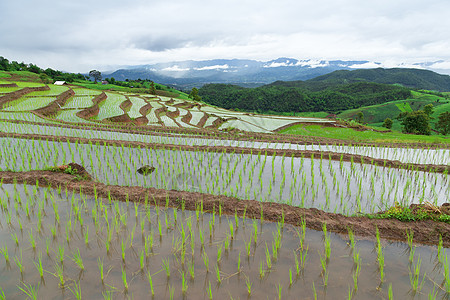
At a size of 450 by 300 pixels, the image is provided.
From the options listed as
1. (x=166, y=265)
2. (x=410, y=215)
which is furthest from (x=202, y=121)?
(x=166, y=265)

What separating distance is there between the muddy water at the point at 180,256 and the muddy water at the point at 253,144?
19.1 ft

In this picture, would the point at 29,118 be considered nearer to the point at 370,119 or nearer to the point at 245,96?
the point at 370,119

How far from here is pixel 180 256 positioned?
3574 millimetres

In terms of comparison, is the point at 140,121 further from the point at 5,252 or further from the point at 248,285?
the point at 248,285

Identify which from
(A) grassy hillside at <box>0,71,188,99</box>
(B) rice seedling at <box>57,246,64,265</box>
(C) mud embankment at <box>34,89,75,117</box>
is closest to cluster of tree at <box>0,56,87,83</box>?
(A) grassy hillside at <box>0,71,188,99</box>

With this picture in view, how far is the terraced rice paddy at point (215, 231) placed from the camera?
3.09 metres

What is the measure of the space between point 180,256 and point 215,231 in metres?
0.85

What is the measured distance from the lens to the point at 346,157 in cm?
848

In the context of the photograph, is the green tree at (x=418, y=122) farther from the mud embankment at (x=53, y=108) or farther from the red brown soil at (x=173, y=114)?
the mud embankment at (x=53, y=108)

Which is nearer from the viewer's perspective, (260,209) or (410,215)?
(410,215)

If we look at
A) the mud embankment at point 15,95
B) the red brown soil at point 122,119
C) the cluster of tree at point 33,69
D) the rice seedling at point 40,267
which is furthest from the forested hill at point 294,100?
the rice seedling at point 40,267

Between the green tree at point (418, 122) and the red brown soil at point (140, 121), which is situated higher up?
the red brown soil at point (140, 121)

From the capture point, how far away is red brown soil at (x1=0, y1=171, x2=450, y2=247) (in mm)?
4219

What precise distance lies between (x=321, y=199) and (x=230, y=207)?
231 centimetres
